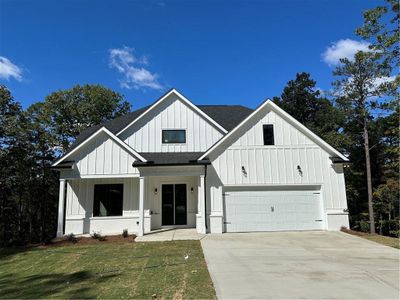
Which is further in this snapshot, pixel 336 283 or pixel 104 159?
pixel 104 159

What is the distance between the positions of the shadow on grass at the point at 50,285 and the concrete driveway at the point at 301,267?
2.85 metres

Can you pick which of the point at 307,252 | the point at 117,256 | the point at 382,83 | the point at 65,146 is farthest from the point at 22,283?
the point at 65,146

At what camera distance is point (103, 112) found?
32.4 metres

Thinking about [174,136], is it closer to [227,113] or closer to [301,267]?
[227,113]

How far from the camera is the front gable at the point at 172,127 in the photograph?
16.0 m

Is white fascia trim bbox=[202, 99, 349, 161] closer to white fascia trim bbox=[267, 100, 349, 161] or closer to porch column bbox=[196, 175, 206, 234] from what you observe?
white fascia trim bbox=[267, 100, 349, 161]

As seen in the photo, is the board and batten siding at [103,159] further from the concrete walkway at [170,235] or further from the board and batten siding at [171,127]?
the concrete walkway at [170,235]

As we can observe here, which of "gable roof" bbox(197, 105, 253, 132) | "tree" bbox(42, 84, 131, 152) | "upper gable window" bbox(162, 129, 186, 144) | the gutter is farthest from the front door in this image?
"tree" bbox(42, 84, 131, 152)

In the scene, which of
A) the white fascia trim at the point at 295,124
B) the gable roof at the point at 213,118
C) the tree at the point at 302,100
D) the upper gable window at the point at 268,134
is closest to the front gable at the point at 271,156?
the white fascia trim at the point at 295,124

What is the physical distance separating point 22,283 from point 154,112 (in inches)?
423

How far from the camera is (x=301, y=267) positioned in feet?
25.0

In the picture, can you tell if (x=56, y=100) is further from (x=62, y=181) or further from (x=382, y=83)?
(x=382, y=83)

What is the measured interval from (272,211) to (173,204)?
5.03m

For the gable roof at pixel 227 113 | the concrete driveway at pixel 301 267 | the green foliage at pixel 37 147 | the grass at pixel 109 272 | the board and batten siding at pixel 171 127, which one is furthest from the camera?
the green foliage at pixel 37 147
